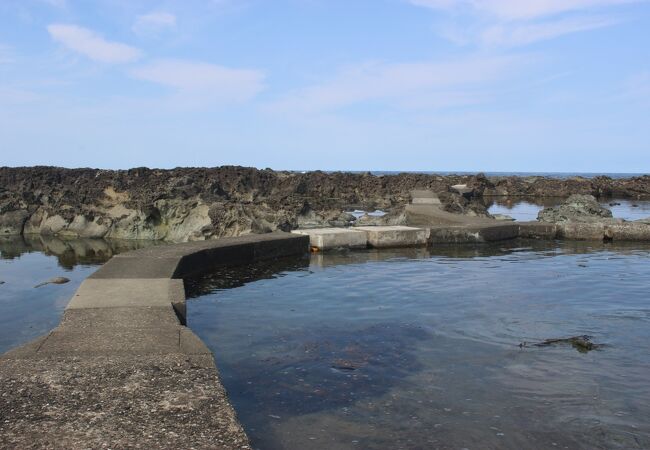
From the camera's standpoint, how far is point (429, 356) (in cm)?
501

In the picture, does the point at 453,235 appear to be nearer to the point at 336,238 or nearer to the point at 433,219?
the point at 433,219

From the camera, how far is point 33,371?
355cm

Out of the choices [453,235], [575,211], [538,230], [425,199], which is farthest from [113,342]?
[425,199]

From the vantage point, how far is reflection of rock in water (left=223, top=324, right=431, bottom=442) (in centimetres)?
404

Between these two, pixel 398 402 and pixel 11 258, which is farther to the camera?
pixel 11 258

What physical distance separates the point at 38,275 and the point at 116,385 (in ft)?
24.1

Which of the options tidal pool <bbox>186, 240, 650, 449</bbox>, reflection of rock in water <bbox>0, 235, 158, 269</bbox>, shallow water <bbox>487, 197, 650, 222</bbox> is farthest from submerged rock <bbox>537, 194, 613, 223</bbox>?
reflection of rock in water <bbox>0, 235, 158, 269</bbox>

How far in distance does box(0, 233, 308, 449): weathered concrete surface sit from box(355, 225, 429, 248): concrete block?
6.12 meters

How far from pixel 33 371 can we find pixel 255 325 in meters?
2.54

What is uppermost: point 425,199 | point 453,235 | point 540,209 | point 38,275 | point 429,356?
point 425,199

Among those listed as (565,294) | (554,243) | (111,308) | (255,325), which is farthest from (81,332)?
(554,243)

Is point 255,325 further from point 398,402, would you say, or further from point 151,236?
point 151,236

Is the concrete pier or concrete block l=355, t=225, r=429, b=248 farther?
concrete block l=355, t=225, r=429, b=248

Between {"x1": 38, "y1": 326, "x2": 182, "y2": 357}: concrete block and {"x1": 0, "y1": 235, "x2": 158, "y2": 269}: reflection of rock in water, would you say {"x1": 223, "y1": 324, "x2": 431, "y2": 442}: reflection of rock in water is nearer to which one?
{"x1": 38, "y1": 326, "x2": 182, "y2": 357}: concrete block
